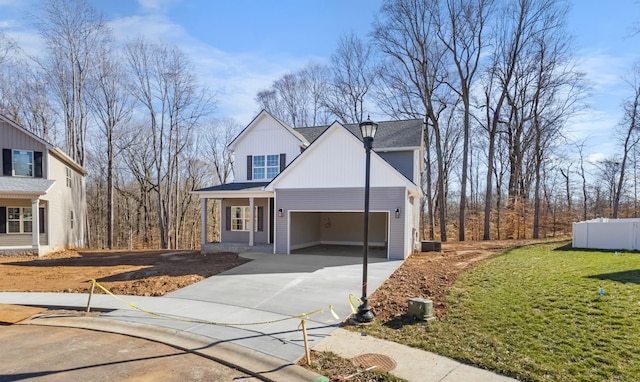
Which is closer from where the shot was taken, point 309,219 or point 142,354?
point 142,354

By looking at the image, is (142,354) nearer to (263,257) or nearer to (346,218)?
(263,257)

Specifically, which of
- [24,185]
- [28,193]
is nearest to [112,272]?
[28,193]

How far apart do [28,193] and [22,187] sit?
27.9 inches

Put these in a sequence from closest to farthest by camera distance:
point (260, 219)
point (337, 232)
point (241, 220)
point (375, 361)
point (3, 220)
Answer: point (375, 361) < point (3, 220) < point (260, 219) < point (241, 220) < point (337, 232)

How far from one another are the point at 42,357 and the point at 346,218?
16211mm

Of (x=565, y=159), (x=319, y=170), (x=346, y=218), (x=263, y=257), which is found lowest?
(x=263, y=257)

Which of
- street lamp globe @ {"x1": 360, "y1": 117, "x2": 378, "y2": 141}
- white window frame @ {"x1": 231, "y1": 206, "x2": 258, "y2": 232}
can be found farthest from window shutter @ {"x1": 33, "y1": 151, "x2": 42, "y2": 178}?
street lamp globe @ {"x1": 360, "y1": 117, "x2": 378, "y2": 141}

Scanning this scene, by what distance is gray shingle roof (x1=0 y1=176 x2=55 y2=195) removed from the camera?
16953 mm

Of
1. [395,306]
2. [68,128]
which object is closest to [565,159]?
[395,306]

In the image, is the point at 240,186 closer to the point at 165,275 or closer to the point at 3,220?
the point at 165,275

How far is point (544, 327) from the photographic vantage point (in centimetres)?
604

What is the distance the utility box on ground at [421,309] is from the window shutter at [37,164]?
69.2ft

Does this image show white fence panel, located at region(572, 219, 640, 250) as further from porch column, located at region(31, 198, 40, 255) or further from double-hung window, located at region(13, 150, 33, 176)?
double-hung window, located at region(13, 150, 33, 176)

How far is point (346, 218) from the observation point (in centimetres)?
2055
